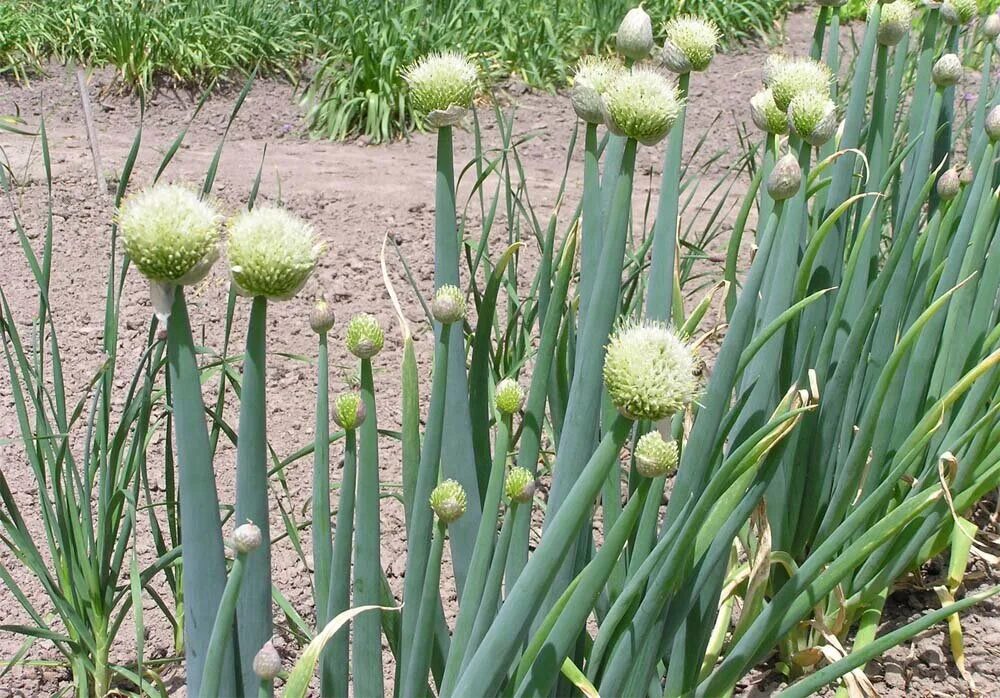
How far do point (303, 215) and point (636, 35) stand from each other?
2508 mm

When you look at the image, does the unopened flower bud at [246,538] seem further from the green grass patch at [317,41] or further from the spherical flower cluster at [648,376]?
the green grass patch at [317,41]

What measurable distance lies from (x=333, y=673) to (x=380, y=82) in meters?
4.21

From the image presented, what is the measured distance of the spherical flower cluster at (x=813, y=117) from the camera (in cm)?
113

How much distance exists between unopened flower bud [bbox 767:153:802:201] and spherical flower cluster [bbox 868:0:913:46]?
0.59 m

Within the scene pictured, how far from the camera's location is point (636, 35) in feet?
3.74

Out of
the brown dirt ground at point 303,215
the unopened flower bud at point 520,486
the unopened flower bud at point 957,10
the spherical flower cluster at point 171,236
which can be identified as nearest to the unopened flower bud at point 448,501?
the unopened flower bud at point 520,486

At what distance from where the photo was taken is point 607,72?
1.15m

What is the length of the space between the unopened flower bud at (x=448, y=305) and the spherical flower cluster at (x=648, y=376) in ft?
0.68

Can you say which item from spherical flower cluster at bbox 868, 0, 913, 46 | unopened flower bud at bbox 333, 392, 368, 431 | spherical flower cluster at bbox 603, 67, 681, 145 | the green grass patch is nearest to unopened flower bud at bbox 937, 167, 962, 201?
spherical flower cluster at bbox 868, 0, 913, 46

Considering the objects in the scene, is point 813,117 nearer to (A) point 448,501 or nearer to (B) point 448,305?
(B) point 448,305

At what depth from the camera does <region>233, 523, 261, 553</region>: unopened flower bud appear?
2.84 feet

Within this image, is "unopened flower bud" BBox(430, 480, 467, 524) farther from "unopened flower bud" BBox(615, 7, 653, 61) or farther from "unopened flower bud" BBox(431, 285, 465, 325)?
"unopened flower bud" BBox(615, 7, 653, 61)

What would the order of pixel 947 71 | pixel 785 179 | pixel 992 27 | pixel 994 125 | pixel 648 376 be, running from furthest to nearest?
1. pixel 992 27
2. pixel 947 71
3. pixel 994 125
4. pixel 785 179
5. pixel 648 376

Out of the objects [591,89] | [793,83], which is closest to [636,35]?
[591,89]
